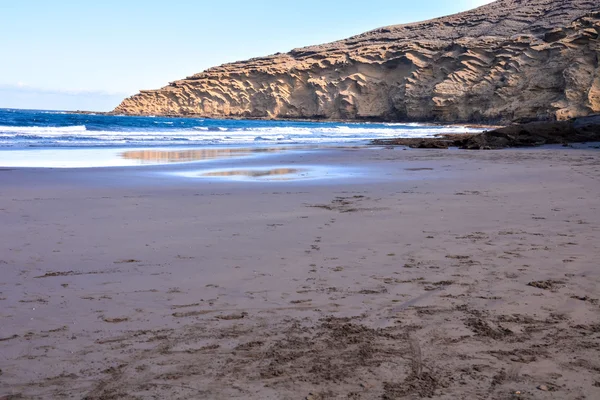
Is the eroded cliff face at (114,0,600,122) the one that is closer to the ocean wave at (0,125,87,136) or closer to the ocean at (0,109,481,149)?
the ocean at (0,109,481,149)

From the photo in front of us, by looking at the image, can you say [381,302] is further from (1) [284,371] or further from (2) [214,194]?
(2) [214,194]

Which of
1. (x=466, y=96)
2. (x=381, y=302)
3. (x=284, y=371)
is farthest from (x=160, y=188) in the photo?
(x=466, y=96)

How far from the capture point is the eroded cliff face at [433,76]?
4919 cm

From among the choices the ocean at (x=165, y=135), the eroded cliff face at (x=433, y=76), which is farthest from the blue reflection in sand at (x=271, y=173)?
the eroded cliff face at (x=433, y=76)

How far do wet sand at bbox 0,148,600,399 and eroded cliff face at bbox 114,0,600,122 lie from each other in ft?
136

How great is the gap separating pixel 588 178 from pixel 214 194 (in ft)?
21.9

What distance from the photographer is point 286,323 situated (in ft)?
10.1

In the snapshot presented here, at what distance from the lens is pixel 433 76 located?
213ft

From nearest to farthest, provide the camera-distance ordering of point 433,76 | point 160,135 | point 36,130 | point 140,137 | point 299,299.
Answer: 1. point 299,299
2. point 140,137
3. point 160,135
4. point 36,130
5. point 433,76

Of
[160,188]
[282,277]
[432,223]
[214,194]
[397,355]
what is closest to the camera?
[397,355]

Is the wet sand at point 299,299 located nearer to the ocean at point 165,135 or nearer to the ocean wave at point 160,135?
the ocean at point 165,135

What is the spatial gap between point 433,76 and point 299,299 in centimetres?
6538

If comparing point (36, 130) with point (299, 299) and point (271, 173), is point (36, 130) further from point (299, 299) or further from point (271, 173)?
point (299, 299)

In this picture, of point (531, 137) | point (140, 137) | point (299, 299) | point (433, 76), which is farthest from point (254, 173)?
point (433, 76)
